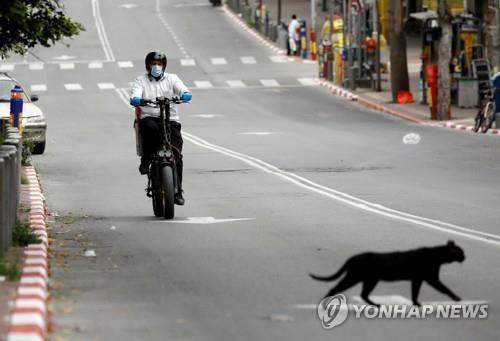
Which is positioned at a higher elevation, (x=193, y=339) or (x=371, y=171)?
(x=193, y=339)

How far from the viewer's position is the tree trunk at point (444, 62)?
38656 millimetres

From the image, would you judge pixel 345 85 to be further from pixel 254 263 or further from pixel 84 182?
pixel 254 263

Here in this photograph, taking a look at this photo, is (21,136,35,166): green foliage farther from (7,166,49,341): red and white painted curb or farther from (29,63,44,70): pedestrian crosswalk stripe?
(29,63,44,70): pedestrian crosswalk stripe

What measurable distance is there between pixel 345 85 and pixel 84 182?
32.8m

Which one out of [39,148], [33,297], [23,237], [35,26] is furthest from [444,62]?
[33,297]

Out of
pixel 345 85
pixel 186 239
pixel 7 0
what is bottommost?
pixel 345 85

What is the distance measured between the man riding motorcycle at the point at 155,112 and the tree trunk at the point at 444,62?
22.8 metres

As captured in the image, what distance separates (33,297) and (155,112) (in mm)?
6809

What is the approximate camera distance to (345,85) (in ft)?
179

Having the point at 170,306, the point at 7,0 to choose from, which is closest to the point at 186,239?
the point at 7,0

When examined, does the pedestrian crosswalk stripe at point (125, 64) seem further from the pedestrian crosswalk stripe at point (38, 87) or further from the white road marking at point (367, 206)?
the white road marking at point (367, 206)

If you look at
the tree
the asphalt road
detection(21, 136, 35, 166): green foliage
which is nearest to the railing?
the asphalt road

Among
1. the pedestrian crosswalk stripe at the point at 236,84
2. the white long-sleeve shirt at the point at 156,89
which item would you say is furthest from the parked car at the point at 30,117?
the pedestrian crosswalk stripe at the point at 236,84

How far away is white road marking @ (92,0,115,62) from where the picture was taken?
230 feet
